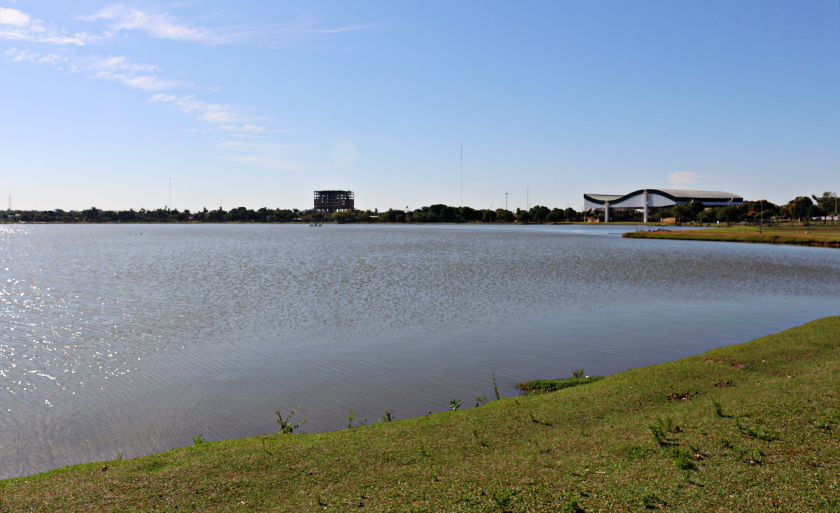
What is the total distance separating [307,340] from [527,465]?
618 inches

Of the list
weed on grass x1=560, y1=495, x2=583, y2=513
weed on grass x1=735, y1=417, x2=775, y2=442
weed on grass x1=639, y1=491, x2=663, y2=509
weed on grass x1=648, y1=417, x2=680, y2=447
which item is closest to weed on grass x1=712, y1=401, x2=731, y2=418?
weed on grass x1=735, y1=417, x2=775, y2=442

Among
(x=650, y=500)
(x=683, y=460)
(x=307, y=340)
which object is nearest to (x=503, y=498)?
(x=650, y=500)

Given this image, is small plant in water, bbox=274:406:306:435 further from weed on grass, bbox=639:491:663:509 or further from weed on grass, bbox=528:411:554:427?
weed on grass, bbox=639:491:663:509

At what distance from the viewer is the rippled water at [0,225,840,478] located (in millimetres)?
14453

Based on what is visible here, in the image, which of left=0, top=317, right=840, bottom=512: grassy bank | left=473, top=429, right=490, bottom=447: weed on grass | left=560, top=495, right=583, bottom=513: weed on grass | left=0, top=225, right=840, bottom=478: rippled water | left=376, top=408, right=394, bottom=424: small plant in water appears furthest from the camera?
left=0, top=225, right=840, bottom=478: rippled water

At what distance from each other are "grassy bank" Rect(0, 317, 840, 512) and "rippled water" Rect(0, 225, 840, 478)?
330 cm

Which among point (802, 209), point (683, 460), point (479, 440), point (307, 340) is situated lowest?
point (307, 340)

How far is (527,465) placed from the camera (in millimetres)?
9086

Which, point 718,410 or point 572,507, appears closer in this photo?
point 572,507

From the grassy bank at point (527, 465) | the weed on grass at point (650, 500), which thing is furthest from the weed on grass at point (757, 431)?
the weed on grass at point (650, 500)

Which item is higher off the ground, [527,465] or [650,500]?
[650,500]

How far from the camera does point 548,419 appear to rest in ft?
38.8

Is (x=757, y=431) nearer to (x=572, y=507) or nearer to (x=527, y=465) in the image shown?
(x=527, y=465)

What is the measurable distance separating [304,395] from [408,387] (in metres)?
3.29
